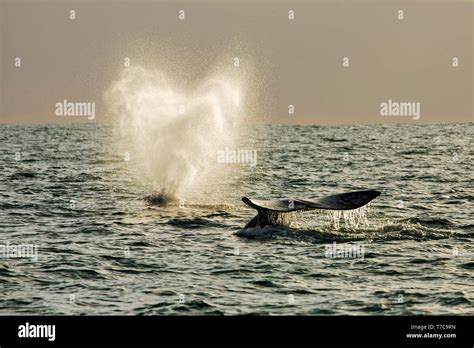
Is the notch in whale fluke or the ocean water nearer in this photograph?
the ocean water

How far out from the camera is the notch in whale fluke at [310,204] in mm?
19219

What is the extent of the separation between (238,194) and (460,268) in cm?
1632

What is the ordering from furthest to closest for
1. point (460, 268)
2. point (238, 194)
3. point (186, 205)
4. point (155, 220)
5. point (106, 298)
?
point (238, 194), point (186, 205), point (155, 220), point (460, 268), point (106, 298)

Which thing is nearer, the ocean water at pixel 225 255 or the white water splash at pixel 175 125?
the ocean water at pixel 225 255

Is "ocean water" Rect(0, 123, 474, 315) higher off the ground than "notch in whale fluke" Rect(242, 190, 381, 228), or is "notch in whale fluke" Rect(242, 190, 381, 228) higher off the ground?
"notch in whale fluke" Rect(242, 190, 381, 228)

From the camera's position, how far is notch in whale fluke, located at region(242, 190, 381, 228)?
1922cm

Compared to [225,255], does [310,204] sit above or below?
above

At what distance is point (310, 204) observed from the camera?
19.2m

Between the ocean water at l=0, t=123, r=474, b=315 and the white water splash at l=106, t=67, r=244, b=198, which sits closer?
the ocean water at l=0, t=123, r=474, b=315
